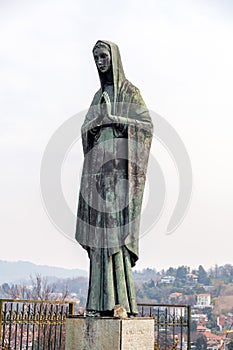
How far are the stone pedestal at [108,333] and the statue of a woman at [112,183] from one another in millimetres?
275

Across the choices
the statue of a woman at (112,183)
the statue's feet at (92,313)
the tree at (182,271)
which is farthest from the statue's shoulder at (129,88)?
the tree at (182,271)

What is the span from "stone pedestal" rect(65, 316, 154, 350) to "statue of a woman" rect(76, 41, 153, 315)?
275 mm

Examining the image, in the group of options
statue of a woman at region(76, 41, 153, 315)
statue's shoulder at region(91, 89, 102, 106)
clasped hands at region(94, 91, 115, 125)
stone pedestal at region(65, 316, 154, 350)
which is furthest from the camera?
statue's shoulder at region(91, 89, 102, 106)

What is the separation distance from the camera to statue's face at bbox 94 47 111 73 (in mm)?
9402

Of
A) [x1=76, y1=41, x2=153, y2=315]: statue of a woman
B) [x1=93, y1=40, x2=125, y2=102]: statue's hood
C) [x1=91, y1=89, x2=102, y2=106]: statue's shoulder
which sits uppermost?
[x1=93, y1=40, x2=125, y2=102]: statue's hood

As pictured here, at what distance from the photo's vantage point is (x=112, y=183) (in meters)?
9.05

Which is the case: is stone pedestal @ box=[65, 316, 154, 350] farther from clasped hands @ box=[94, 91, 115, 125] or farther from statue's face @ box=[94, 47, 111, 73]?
statue's face @ box=[94, 47, 111, 73]

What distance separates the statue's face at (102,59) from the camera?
30.8 ft

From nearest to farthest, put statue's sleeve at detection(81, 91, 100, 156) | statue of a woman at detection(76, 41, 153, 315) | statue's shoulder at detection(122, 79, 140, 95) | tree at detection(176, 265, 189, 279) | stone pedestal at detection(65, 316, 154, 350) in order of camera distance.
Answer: stone pedestal at detection(65, 316, 154, 350)
statue of a woman at detection(76, 41, 153, 315)
statue's sleeve at detection(81, 91, 100, 156)
statue's shoulder at detection(122, 79, 140, 95)
tree at detection(176, 265, 189, 279)

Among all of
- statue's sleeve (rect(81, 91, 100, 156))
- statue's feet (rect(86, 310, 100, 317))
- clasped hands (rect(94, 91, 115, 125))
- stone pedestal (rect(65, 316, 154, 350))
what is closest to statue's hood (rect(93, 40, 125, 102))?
clasped hands (rect(94, 91, 115, 125))

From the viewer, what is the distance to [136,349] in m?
8.35

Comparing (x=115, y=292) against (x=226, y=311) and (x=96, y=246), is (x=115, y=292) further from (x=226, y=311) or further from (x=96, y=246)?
(x=226, y=311)

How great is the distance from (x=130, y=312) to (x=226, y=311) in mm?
68183

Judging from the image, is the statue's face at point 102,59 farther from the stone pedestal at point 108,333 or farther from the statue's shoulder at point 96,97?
the stone pedestal at point 108,333
